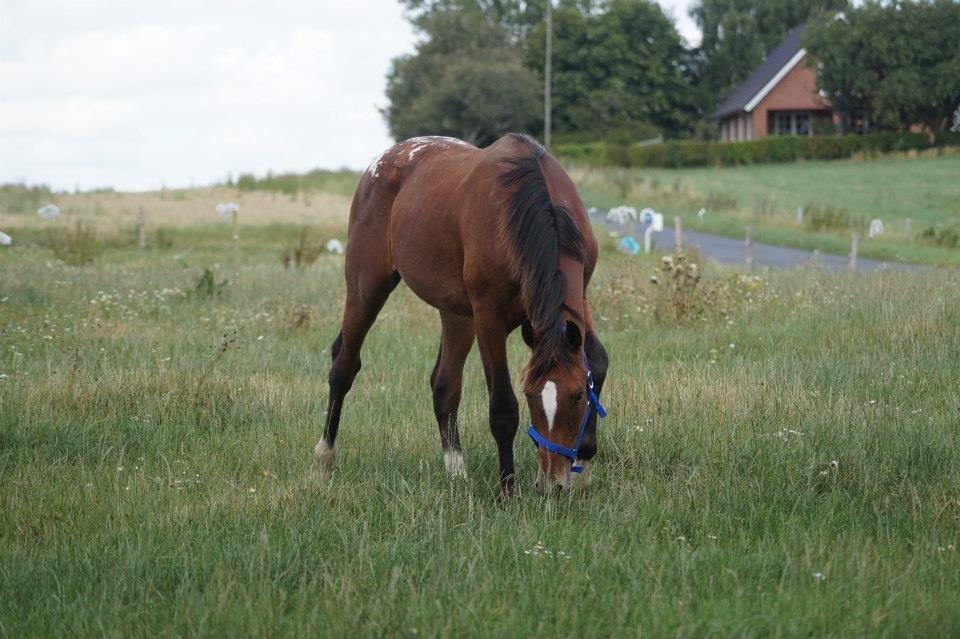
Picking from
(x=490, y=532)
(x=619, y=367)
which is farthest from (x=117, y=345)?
(x=490, y=532)

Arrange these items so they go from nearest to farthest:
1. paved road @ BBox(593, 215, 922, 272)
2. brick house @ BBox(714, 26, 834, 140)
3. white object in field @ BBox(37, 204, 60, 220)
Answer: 1. paved road @ BBox(593, 215, 922, 272)
2. white object in field @ BBox(37, 204, 60, 220)
3. brick house @ BBox(714, 26, 834, 140)

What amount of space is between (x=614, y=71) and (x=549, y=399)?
73.1m

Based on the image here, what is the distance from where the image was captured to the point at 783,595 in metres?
4.04

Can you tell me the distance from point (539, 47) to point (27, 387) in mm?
69670

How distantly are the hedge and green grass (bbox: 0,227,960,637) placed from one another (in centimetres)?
5134

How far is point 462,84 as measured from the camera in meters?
64.7

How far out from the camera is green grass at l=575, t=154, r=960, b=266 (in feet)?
94.5

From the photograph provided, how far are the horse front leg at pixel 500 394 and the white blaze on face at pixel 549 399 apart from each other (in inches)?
21.7

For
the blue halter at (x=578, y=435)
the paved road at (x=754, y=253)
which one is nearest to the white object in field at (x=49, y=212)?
the paved road at (x=754, y=253)

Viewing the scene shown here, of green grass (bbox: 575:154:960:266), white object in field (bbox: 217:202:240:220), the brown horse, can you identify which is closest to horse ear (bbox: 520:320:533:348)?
the brown horse

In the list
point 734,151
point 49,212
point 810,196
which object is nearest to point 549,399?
point 49,212

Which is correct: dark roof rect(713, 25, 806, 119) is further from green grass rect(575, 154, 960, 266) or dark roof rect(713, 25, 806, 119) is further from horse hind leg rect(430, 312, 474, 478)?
horse hind leg rect(430, 312, 474, 478)

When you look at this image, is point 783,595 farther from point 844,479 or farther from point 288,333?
point 288,333

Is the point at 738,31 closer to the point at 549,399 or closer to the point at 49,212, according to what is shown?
the point at 49,212
